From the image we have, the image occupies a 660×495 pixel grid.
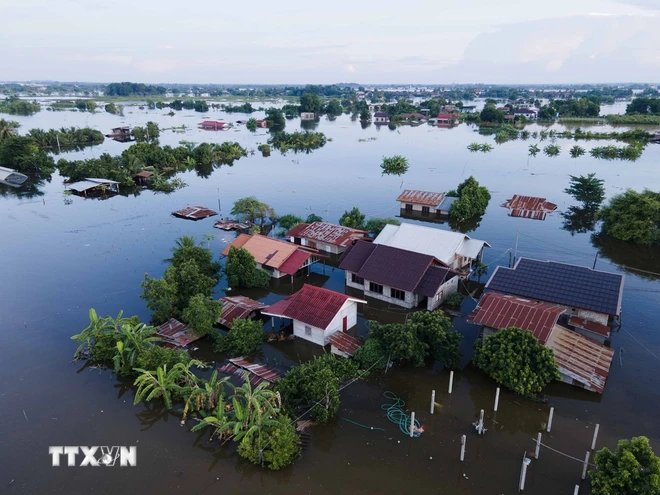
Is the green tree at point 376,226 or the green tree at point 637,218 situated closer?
the green tree at point 637,218

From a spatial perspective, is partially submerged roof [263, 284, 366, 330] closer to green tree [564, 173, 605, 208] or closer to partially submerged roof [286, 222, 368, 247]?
partially submerged roof [286, 222, 368, 247]

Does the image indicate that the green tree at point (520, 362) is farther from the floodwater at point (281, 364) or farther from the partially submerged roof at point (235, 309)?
the partially submerged roof at point (235, 309)

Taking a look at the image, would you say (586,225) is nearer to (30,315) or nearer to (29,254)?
(30,315)

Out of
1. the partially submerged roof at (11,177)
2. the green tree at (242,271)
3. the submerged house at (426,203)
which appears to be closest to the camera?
the green tree at (242,271)

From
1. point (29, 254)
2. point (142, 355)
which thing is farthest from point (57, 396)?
point (29, 254)

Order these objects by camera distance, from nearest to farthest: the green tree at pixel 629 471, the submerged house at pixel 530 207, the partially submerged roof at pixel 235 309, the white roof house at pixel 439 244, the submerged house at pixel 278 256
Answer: the green tree at pixel 629 471
the partially submerged roof at pixel 235 309
the white roof house at pixel 439 244
the submerged house at pixel 278 256
the submerged house at pixel 530 207

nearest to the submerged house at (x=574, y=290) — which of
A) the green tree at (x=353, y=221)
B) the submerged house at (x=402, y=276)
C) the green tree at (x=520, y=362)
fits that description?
the submerged house at (x=402, y=276)
